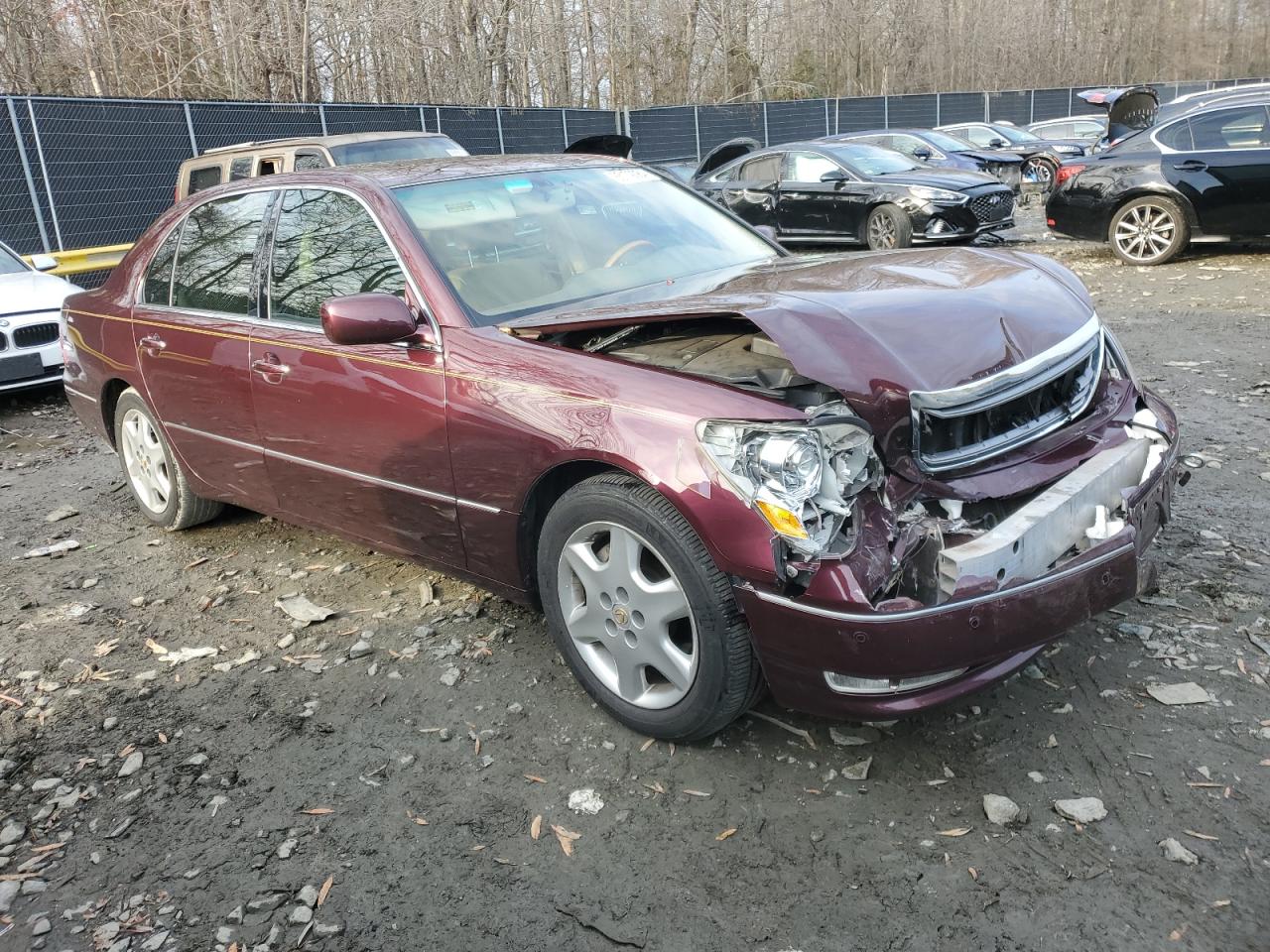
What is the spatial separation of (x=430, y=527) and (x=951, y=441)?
5.94 ft

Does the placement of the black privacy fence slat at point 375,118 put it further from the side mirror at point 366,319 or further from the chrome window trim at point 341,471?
the side mirror at point 366,319

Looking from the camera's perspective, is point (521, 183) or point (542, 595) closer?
point (542, 595)

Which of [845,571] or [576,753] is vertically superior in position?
[845,571]

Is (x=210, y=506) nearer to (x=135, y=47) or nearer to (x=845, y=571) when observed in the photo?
(x=845, y=571)

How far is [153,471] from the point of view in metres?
5.15

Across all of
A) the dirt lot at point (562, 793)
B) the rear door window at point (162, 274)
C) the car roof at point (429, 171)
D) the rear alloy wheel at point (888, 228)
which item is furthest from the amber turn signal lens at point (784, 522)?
the rear alloy wheel at point (888, 228)

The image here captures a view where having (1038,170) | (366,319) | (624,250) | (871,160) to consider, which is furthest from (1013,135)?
(366,319)

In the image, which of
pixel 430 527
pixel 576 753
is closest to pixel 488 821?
pixel 576 753

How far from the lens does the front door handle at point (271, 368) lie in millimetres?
3936

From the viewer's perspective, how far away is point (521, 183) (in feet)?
13.1

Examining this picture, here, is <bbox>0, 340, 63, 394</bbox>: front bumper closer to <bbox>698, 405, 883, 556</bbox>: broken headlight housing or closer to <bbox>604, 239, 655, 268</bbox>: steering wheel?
<bbox>604, 239, 655, 268</bbox>: steering wheel

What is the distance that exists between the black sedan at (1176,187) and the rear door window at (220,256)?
953cm

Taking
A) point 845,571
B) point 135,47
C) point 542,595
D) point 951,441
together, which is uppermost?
point 135,47

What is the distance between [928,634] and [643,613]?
0.84m
